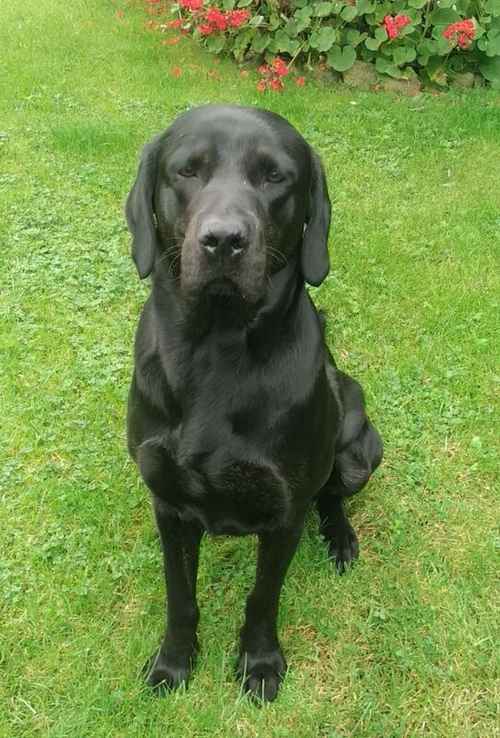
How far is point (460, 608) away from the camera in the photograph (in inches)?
106

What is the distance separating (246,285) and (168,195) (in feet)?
1.03

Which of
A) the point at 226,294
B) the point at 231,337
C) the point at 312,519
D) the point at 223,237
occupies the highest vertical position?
the point at 223,237

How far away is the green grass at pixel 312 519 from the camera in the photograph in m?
2.43

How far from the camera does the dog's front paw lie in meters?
2.43

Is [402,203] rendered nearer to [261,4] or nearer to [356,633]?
[261,4]

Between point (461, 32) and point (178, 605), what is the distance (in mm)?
4913

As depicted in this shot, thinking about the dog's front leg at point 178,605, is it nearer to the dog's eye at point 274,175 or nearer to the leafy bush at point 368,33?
the dog's eye at point 274,175

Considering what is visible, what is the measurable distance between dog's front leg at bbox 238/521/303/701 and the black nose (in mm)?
909

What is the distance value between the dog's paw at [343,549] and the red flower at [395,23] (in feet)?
14.1

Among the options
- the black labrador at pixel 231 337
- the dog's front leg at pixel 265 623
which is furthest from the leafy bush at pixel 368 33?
the dog's front leg at pixel 265 623

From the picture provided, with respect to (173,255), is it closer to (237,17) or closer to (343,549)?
(343,549)

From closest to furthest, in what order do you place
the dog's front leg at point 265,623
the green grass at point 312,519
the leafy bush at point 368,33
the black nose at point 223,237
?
the black nose at point 223,237, the dog's front leg at point 265,623, the green grass at point 312,519, the leafy bush at point 368,33

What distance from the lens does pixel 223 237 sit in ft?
5.67

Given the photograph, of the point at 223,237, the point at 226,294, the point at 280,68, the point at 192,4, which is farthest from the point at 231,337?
the point at 192,4
